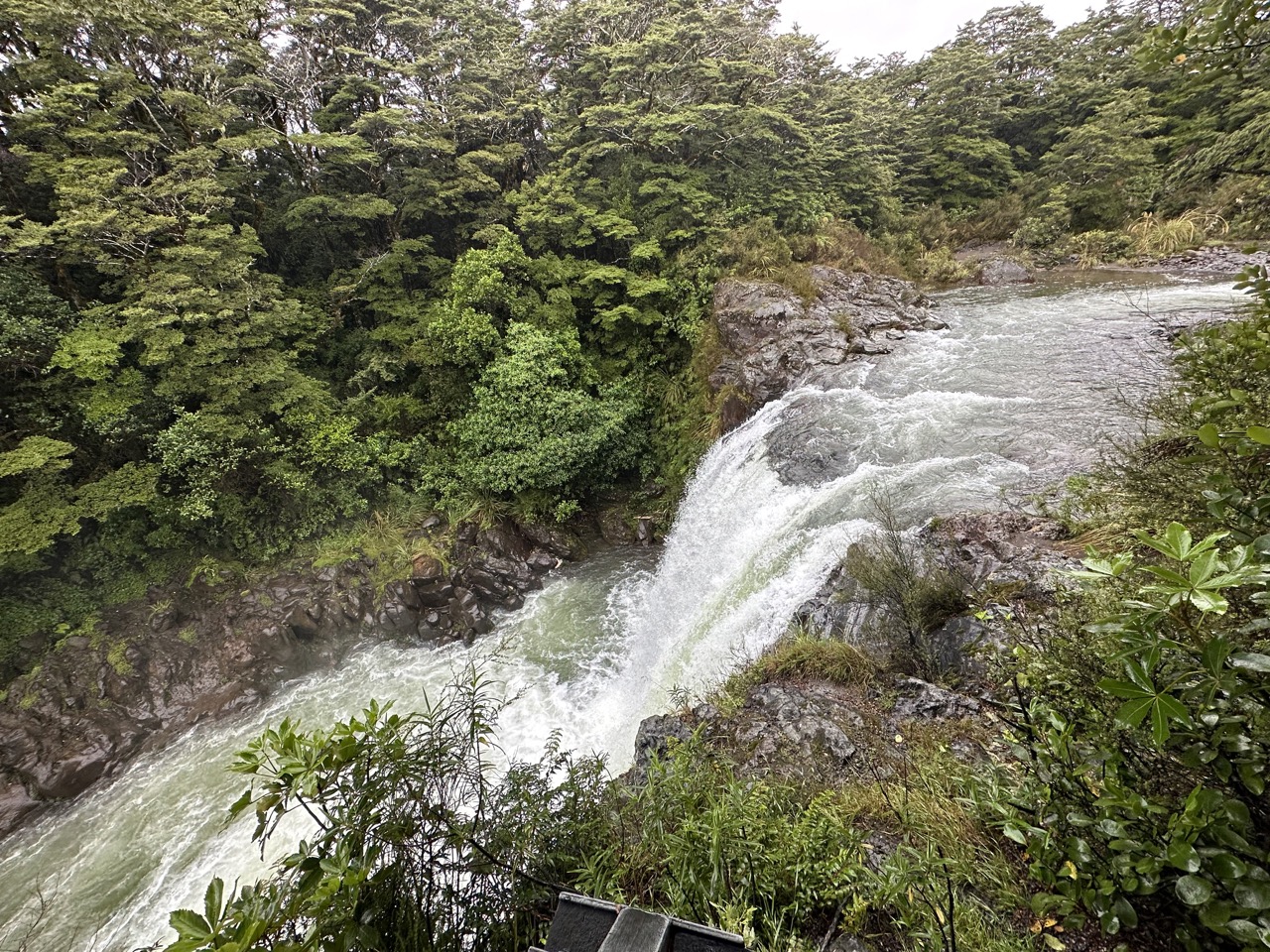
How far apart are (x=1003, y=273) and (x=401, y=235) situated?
15.1m

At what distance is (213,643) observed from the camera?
8.55m

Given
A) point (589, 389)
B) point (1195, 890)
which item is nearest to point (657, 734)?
point (1195, 890)

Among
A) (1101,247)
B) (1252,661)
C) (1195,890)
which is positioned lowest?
(1195,890)

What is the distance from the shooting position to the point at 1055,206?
13.7 meters

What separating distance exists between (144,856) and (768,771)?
25.0ft

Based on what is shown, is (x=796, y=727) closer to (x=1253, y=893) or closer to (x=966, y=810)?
(x=966, y=810)

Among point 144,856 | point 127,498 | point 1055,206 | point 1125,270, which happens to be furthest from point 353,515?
point 1055,206

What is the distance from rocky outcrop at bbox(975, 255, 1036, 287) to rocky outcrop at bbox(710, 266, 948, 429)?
12.8 ft

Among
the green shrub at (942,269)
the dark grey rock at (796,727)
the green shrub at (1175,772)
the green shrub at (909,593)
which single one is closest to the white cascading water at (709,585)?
the green shrub at (909,593)

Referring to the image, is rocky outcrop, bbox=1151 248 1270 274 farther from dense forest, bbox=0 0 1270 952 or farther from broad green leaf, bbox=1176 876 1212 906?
broad green leaf, bbox=1176 876 1212 906

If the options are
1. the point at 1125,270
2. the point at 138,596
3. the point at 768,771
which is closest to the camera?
the point at 768,771

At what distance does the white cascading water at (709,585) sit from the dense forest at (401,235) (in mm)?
2361

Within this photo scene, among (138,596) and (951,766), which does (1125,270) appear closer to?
(951,766)

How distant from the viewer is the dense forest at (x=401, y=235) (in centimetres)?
781
